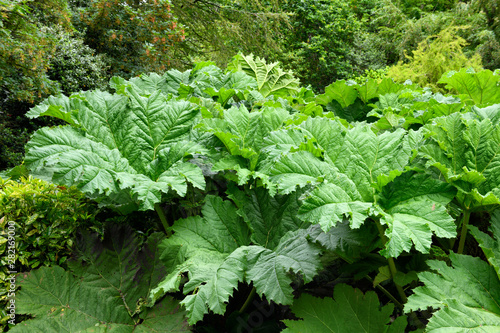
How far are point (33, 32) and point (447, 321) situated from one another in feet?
16.9

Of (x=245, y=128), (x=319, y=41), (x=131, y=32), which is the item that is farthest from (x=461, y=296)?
(x=319, y=41)

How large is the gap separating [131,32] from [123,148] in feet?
20.4

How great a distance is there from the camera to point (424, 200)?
1018 mm

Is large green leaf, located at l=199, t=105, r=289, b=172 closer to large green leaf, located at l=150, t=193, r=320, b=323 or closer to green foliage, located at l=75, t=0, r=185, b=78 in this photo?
large green leaf, located at l=150, t=193, r=320, b=323

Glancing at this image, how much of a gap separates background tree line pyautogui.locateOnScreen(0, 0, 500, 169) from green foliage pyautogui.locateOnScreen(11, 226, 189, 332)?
3510 mm

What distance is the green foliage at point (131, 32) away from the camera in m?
6.34

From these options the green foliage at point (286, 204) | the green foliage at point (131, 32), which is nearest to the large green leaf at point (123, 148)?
Result: the green foliage at point (286, 204)

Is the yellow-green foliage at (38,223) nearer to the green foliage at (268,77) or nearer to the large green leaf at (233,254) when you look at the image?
the large green leaf at (233,254)

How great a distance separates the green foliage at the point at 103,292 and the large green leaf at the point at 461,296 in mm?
771

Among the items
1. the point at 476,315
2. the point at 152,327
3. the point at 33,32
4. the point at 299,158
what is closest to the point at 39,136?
the point at 152,327

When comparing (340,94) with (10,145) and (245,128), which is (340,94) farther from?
(10,145)

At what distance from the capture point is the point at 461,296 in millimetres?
938

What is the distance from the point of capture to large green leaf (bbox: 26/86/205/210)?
1.14 metres

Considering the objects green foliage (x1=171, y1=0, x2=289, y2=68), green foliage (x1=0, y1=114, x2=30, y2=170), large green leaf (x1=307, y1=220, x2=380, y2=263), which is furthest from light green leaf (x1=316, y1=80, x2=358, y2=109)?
green foliage (x1=171, y1=0, x2=289, y2=68)
